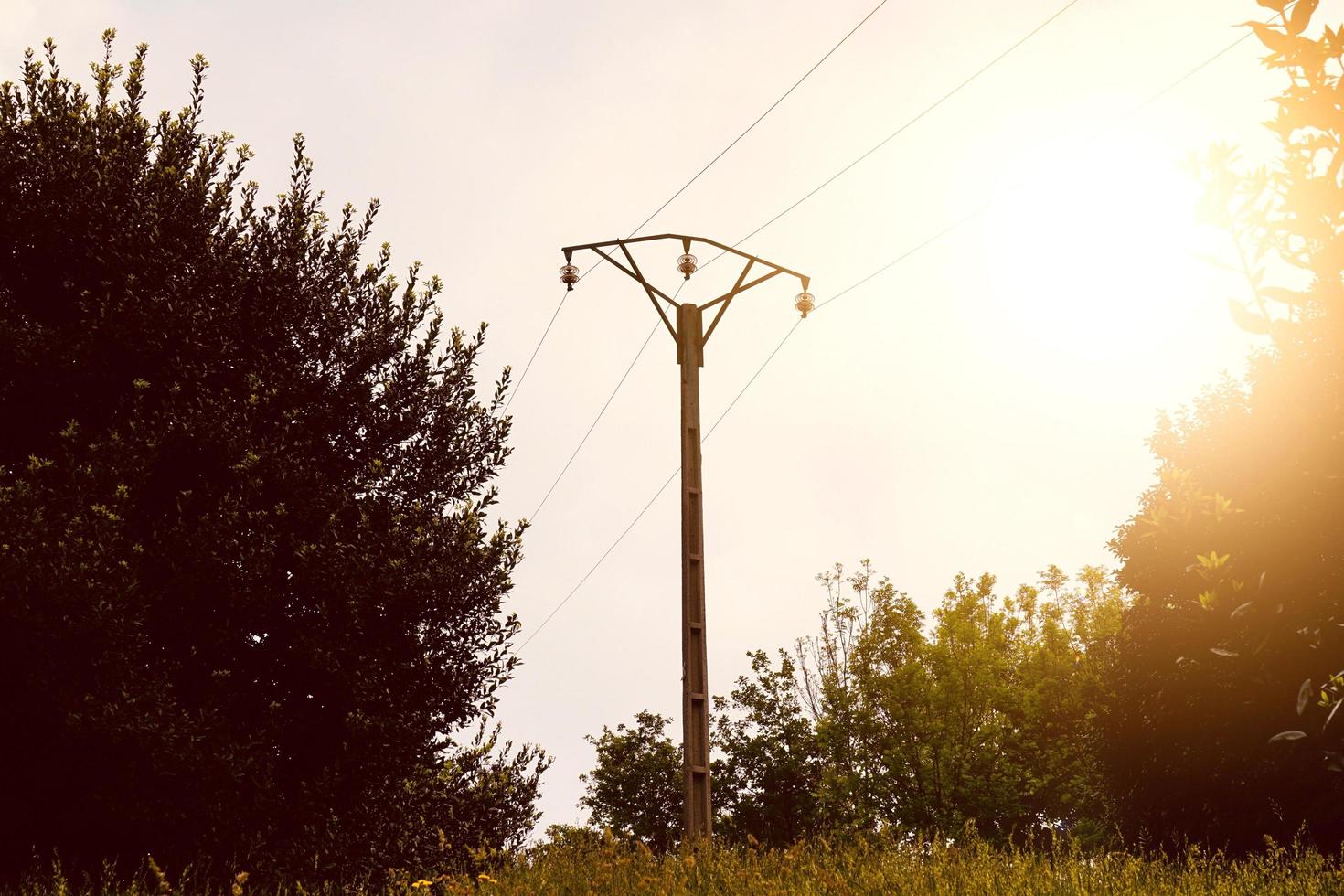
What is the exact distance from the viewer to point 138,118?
16984 mm

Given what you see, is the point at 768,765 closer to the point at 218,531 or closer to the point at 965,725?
the point at 965,725

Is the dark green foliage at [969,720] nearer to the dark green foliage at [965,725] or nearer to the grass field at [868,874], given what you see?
the dark green foliage at [965,725]

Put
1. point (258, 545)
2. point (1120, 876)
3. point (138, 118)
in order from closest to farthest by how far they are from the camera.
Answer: point (1120, 876) < point (258, 545) < point (138, 118)

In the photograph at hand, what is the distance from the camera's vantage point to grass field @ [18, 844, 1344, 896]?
9.27 m

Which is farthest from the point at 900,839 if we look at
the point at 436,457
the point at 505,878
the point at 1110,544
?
the point at 1110,544

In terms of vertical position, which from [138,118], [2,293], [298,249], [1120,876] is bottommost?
[1120,876]

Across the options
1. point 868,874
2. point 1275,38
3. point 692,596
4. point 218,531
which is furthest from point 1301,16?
point 218,531

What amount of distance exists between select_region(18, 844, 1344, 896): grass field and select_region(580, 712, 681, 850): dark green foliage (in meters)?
55.6

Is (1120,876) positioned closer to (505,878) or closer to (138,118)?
(505,878)

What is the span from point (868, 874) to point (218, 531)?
394 inches

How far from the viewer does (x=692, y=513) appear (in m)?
15.3

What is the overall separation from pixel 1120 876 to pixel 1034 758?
41168 mm

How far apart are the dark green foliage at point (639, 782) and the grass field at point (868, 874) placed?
182 feet

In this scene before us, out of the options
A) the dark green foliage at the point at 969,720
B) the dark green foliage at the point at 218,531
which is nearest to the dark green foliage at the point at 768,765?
the dark green foliage at the point at 969,720
